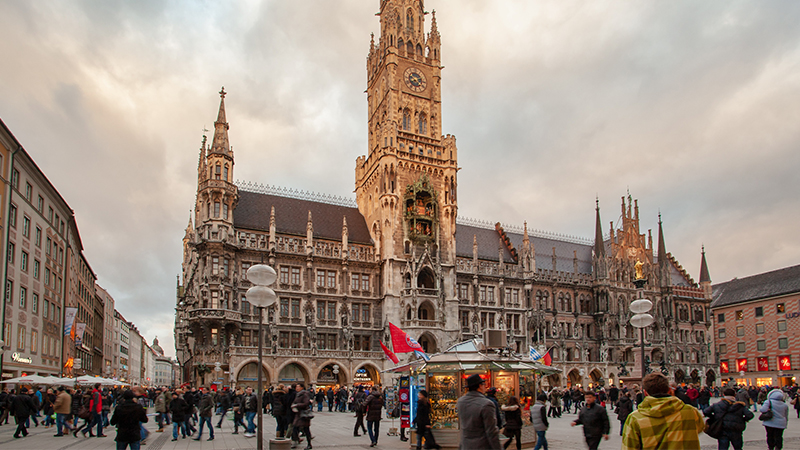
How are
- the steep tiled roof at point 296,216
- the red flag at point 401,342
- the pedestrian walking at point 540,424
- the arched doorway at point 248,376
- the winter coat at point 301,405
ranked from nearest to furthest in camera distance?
the pedestrian walking at point 540,424 < the winter coat at point 301,405 < the red flag at point 401,342 < the arched doorway at point 248,376 < the steep tiled roof at point 296,216

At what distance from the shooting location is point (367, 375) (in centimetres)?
5709

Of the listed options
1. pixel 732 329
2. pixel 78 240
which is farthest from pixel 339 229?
pixel 732 329

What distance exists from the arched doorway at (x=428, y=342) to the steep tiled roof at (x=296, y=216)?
1024 cm

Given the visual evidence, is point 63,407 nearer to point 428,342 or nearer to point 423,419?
point 423,419

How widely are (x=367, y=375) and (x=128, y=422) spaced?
149ft

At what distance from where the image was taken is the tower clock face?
65.8 meters

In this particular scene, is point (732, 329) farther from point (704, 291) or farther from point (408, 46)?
point (408, 46)

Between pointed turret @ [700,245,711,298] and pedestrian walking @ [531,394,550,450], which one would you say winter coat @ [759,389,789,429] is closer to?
pedestrian walking @ [531,394,550,450]

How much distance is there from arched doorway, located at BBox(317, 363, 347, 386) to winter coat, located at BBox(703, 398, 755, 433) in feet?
147

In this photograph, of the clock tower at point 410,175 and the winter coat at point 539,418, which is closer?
the winter coat at point 539,418

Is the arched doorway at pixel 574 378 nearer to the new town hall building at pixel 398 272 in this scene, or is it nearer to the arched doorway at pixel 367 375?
the new town hall building at pixel 398 272

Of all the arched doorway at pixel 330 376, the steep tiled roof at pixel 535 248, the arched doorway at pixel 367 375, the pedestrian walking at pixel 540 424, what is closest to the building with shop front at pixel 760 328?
the steep tiled roof at pixel 535 248

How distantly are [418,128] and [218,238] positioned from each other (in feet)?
77.8

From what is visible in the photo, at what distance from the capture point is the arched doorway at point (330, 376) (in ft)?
179
